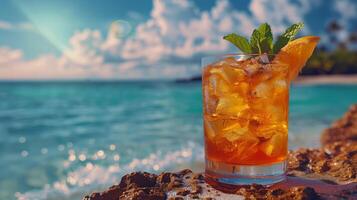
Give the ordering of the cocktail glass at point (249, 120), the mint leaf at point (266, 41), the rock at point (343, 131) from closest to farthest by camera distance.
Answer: the cocktail glass at point (249, 120)
the mint leaf at point (266, 41)
the rock at point (343, 131)

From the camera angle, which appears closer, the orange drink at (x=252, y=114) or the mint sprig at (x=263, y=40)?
the orange drink at (x=252, y=114)

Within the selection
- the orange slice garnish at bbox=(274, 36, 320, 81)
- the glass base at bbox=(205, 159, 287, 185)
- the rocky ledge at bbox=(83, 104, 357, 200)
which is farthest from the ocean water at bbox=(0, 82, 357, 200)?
the orange slice garnish at bbox=(274, 36, 320, 81)

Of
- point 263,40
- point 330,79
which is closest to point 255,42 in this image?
point 263,40

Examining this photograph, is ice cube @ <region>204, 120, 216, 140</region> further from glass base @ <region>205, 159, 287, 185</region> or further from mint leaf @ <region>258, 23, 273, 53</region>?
mint leaf @ <region>258, 23, 273, 53</region>

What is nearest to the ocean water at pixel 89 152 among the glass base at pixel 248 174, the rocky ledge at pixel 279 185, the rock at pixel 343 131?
the rock at pixel 343 131

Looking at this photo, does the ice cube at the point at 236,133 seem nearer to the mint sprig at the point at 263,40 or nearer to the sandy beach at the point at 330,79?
the mint sprig at the point at 263,40

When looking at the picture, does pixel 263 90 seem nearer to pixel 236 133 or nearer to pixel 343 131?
pixel 236 133

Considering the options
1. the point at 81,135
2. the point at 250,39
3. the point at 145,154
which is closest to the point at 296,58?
the point at 250,39
